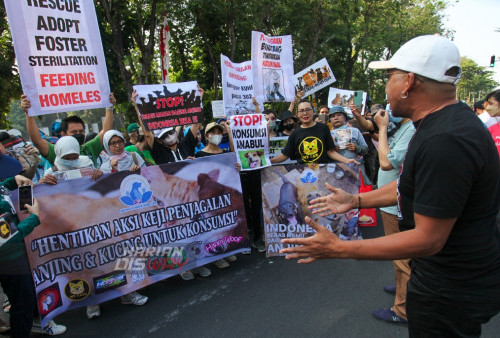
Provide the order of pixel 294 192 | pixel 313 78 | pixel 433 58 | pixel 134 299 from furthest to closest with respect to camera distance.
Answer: pixel 313 78 < pixel 294 192 < pixel 134 299 < pixel 433 58

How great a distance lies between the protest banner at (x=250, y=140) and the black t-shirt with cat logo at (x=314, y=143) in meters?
0.44

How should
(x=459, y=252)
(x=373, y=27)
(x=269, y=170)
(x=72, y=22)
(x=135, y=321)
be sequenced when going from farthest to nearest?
1. (x=373, y=27)
2. (x=269, y=170)
3. (x=72, y=22)
4. (x=135, y=321)
5. (x=459, y=252)

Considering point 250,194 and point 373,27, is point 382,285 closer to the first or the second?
point 250,194

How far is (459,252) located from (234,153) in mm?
3536

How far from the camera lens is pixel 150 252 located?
3902 mm

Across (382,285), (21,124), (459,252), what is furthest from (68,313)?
(21,124)

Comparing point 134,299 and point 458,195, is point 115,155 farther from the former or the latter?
point 458,195

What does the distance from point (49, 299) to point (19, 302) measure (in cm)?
26

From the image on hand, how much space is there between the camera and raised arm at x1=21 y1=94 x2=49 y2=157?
3.42 m

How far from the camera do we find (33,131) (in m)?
3.73

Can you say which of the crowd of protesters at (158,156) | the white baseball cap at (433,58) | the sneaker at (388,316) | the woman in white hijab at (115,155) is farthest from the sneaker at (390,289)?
the woman in white hijab at (115,155)

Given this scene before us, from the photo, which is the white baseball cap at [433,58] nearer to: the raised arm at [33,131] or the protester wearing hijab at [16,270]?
the protester wearing hijab at [16,270]

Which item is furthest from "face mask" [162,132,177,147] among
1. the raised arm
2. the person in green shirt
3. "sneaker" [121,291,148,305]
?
"sneaker" [121,291,148,305]

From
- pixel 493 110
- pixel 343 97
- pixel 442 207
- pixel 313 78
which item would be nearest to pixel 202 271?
pixel 442 207
